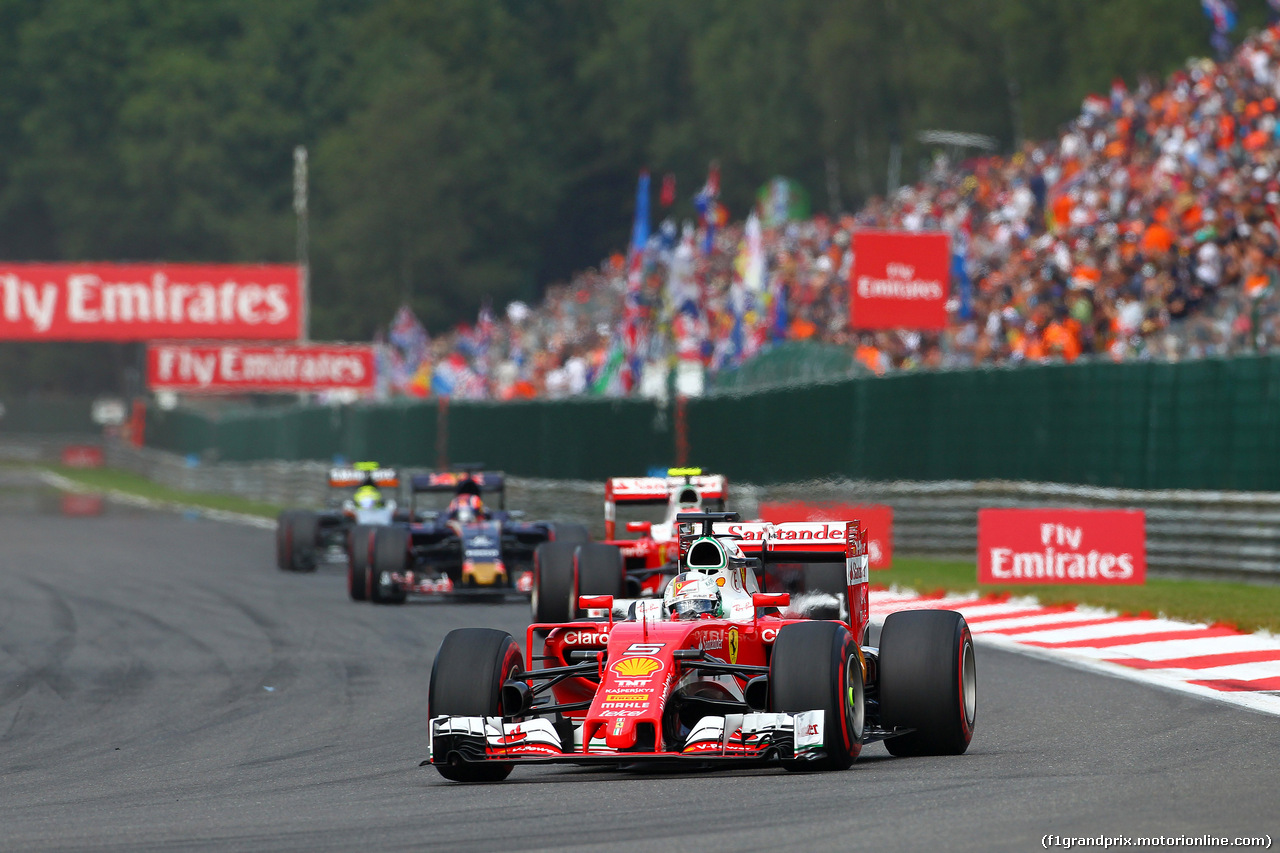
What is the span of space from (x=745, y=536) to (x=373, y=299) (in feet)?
269

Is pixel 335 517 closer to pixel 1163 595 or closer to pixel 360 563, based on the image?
pixel 360 563

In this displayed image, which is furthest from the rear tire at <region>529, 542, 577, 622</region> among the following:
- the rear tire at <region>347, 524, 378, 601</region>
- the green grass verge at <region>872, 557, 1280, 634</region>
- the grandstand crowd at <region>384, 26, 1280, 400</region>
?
the grandstand crowd at <region>384, 26, 1280, 400</region>

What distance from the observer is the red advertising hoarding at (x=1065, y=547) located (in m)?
18.6

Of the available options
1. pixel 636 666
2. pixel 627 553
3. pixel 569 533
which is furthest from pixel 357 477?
pixel 636 666

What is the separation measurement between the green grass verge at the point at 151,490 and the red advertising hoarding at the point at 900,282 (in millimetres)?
16433

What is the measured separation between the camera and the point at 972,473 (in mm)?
22938

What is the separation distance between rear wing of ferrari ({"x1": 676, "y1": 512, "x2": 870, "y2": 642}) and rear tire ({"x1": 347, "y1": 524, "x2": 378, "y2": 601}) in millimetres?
10026

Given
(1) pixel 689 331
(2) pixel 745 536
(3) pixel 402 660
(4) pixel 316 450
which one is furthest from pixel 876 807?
(4) pixel 316 450

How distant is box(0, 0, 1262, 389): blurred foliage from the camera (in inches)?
3418

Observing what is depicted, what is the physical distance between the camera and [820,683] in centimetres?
885

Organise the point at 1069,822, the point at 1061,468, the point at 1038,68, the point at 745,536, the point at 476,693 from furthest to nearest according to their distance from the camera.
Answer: the point at 1038,68
the point at 1061,468
the point at 745,536
the point at 476,693
the point at 1069,822

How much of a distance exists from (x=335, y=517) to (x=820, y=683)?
1767 centimetres

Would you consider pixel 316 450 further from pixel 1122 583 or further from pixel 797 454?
pixel 1122 583

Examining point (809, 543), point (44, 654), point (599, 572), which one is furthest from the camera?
point (599, 572)
